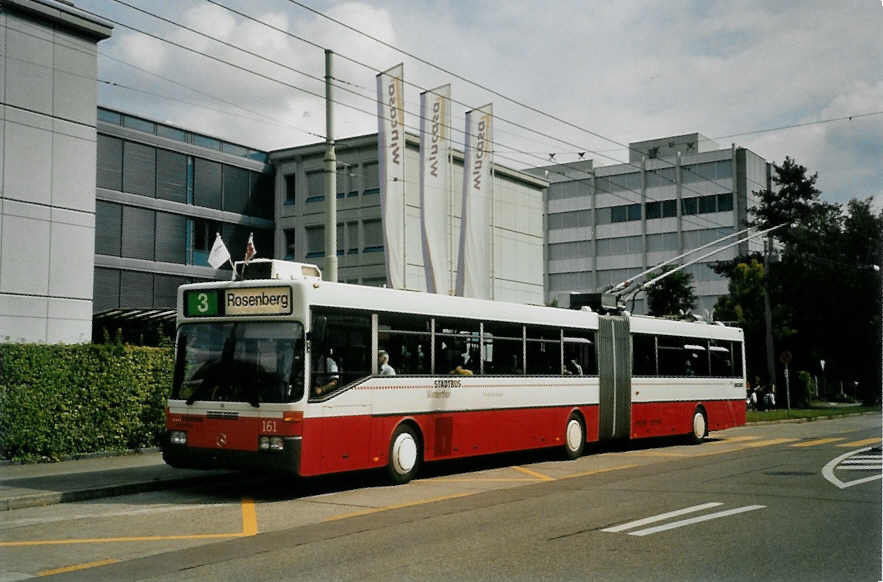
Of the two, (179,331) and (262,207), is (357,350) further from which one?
(262,207)

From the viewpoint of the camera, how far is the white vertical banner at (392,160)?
71.2 ft

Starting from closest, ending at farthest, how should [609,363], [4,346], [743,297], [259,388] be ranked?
[259,388], [4,346], [609,363], [743,297]

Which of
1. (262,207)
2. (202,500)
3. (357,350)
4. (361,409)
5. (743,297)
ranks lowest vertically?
(202,500)

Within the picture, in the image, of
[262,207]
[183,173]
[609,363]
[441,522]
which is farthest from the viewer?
[262,207]

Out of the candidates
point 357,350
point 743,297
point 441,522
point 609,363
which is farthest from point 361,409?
point 743,297

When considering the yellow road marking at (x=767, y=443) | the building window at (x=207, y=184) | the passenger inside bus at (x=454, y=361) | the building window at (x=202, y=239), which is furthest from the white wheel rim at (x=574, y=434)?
the building window at (x=207, y=184)

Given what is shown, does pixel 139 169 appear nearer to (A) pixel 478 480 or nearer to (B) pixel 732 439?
(B) pixel 732 439

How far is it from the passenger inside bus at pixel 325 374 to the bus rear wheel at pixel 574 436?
6.97 meters

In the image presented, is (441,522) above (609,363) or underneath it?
underneath

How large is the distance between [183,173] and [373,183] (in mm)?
9134

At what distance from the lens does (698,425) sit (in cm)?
2383

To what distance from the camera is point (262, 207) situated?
5003 centimetres

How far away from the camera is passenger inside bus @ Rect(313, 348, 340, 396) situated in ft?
42.7

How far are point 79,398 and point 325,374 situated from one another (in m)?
6.31
